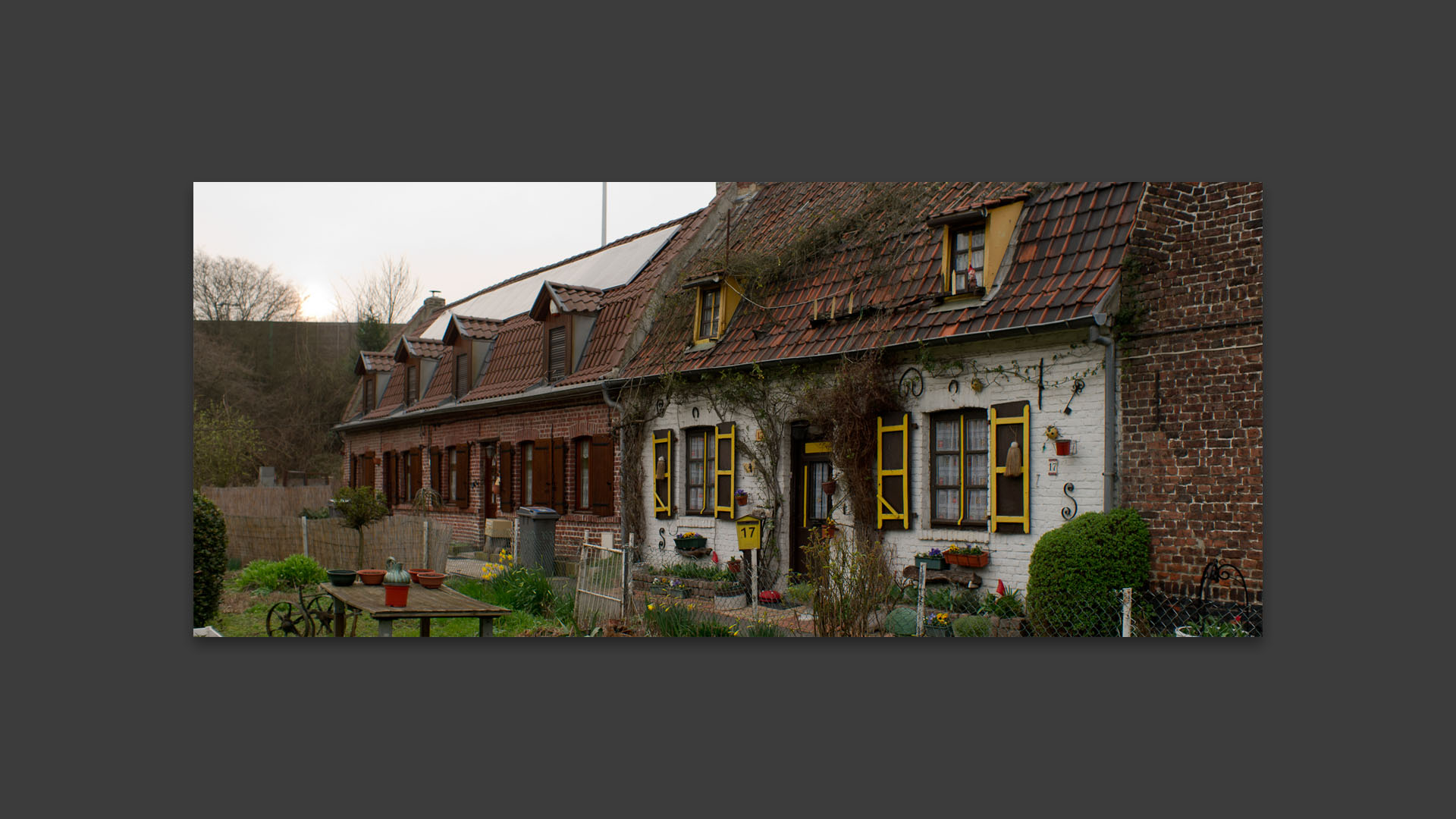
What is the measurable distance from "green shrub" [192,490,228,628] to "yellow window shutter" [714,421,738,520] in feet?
18.3

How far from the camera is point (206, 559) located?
410 inches

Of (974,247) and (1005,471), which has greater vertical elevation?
(974,247)

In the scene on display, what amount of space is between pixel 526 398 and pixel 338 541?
132 inches

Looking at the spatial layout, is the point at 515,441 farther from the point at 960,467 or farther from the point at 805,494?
the point at 960,467

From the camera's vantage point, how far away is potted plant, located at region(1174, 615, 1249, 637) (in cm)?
850

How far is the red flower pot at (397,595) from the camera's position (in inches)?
364

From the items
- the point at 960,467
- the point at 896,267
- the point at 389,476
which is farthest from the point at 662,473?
the point at 389,476

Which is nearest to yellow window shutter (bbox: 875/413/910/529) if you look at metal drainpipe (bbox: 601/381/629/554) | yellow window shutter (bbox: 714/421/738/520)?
yellow window shutter (bbox: 714/421/738/520)

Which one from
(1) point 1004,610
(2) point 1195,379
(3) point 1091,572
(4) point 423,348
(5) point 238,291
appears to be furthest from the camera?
(4) point 423,348

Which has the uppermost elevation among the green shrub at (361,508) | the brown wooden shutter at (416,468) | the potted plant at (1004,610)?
the brown wooden shutter at (416,468)

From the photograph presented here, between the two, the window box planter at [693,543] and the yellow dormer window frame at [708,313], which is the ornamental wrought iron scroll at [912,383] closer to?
the yellow dormer window frame at [708,313]

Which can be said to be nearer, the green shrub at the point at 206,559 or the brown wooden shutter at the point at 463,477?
the green shrub at the point at 206,559

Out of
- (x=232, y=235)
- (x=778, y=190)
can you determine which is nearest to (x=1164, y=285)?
(x=778, y=190)

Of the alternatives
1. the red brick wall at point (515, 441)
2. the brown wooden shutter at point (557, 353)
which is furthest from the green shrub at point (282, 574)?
the brown wooden shutter at point (557, 353)
